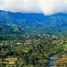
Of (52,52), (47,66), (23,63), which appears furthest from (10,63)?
(52,52)

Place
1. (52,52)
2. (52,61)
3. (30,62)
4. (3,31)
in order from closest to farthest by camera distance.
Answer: (30,62)
(52,61)
(52,52)
(3,31)

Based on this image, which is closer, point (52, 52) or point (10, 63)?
point (10, 63)

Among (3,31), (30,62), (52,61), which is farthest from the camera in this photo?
(3,31)

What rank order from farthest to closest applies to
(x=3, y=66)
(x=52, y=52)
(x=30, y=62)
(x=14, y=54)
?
(x=52, y=52)
(x=14, y=54)
(x=30, y=62)
(x=3, y=66)

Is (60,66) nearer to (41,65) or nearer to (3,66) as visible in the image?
(41,65)

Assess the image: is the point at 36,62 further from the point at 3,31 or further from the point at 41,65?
the point at 3,31

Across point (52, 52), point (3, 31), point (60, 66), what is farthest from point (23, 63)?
point (3, 31)

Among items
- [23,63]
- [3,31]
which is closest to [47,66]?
[23,63]

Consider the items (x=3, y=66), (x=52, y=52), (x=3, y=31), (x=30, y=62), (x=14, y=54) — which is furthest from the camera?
(x=3, y=31)

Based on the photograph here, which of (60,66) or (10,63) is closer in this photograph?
(60,66)
